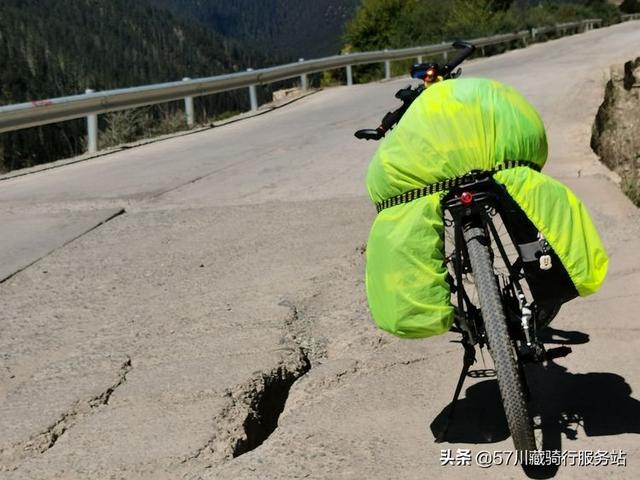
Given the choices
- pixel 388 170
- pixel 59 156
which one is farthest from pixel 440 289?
pixel 59 156

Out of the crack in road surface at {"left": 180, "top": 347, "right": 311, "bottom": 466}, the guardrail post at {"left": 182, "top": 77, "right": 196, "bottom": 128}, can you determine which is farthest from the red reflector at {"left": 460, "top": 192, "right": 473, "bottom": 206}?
the guardrail post at {"left": 182, "top": 77, "right": 196, "bottom": 128}

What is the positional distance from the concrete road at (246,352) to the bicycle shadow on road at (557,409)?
1 cm

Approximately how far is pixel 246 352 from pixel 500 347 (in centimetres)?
194

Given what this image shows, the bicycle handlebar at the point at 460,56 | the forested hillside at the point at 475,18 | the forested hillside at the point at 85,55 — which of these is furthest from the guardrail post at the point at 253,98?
the forested hillside at the point at 475,18

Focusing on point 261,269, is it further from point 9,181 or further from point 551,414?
point 9,181

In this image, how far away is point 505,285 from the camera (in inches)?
157

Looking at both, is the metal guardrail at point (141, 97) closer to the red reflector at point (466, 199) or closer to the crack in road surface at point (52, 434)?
the crack in road surface at point (52, 434)

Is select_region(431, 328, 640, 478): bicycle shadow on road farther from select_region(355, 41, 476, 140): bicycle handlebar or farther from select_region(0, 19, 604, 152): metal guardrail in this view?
select_region(0, 19, 604, 152): metal guardrail

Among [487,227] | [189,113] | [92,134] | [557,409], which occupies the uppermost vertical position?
[487,227]

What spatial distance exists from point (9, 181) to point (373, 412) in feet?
28.4

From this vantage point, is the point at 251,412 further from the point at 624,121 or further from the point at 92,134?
the point at 92,134

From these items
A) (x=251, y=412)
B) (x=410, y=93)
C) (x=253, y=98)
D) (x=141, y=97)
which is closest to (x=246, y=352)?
(x=251, y=412)

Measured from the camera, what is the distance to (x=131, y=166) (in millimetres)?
12195

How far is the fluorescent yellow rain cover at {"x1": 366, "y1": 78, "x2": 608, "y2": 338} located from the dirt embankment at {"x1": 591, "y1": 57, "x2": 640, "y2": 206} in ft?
15.5
